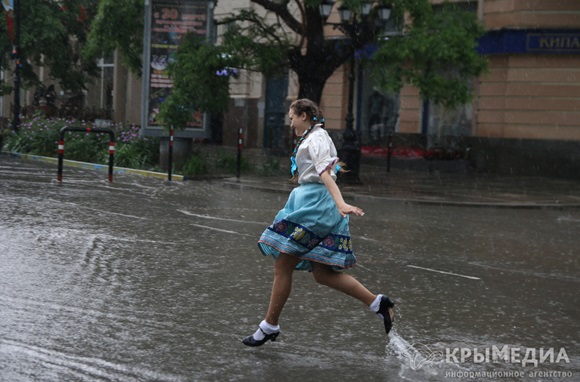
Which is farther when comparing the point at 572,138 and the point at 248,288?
the point at 572,138

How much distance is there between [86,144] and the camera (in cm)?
2616

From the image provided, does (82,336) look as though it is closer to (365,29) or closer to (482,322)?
(482,322)

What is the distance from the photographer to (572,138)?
26.5 m

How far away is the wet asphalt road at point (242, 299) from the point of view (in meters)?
5.99

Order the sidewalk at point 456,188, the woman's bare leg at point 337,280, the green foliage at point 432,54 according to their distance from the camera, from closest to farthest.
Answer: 1. the woman's bare leg at point 337,280
2. the sidewalk at point 456,188
3. the green foliage at point 432,54

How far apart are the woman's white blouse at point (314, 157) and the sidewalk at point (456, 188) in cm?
1230

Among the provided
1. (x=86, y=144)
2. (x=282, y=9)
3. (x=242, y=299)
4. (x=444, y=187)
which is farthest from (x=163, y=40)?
(x=242, y=299)

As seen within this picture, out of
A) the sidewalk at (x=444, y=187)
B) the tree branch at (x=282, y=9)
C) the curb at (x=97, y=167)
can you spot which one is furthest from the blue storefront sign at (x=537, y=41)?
the curb at (x=97, y=167)

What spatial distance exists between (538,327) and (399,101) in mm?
24185

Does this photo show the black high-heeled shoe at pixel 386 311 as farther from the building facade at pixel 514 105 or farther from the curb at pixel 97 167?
the building facade at pixel 514 105

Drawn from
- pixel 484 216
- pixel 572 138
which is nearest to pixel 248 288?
pixel 484 216

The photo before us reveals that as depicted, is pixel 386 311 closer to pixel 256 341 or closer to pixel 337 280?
pixel 337 280

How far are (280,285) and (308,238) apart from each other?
15.4 inches

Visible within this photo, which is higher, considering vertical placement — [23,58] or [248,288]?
[23,58]
